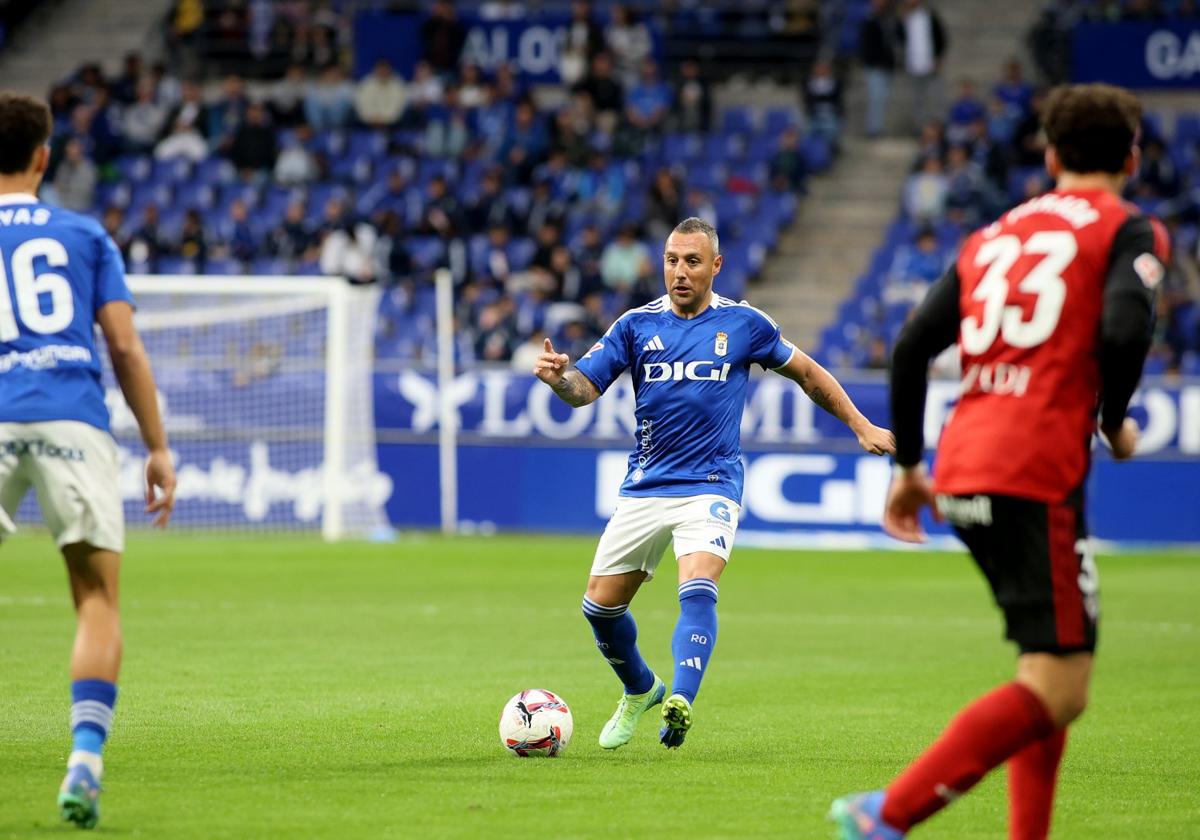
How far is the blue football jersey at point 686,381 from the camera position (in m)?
8.72


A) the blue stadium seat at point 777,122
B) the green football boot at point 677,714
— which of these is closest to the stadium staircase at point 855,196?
the blue stadium seat at point 777,122

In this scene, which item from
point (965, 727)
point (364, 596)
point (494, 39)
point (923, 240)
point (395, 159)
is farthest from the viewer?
point (494, 39)

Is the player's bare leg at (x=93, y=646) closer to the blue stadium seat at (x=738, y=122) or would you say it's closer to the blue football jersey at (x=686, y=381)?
the blue football jersey at (x=686, y=381)

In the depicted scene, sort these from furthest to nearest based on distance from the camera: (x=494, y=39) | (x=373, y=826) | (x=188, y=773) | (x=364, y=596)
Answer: (x=494, y=39) → (x=364, y=596) → (x=188, y=773) → (x=373, y=826)

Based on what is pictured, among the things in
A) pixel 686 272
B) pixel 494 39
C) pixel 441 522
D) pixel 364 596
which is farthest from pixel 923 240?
pixel 686 272

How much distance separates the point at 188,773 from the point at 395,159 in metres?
23.7

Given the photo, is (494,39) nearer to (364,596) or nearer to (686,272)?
(364,596)

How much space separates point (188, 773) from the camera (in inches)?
292

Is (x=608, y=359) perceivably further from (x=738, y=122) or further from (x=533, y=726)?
(x=738, y=122)

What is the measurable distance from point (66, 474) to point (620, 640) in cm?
306

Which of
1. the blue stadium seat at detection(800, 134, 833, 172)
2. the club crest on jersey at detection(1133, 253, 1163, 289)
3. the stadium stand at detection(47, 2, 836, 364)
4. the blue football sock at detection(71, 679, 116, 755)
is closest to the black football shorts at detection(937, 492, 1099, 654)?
the club crest on jersey at detection(1133, 253, 1163, 289)

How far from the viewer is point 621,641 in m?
8.58

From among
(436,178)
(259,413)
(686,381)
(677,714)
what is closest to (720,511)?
(686,381)

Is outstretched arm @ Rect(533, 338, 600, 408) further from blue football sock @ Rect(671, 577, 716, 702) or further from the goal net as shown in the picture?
the goal net
